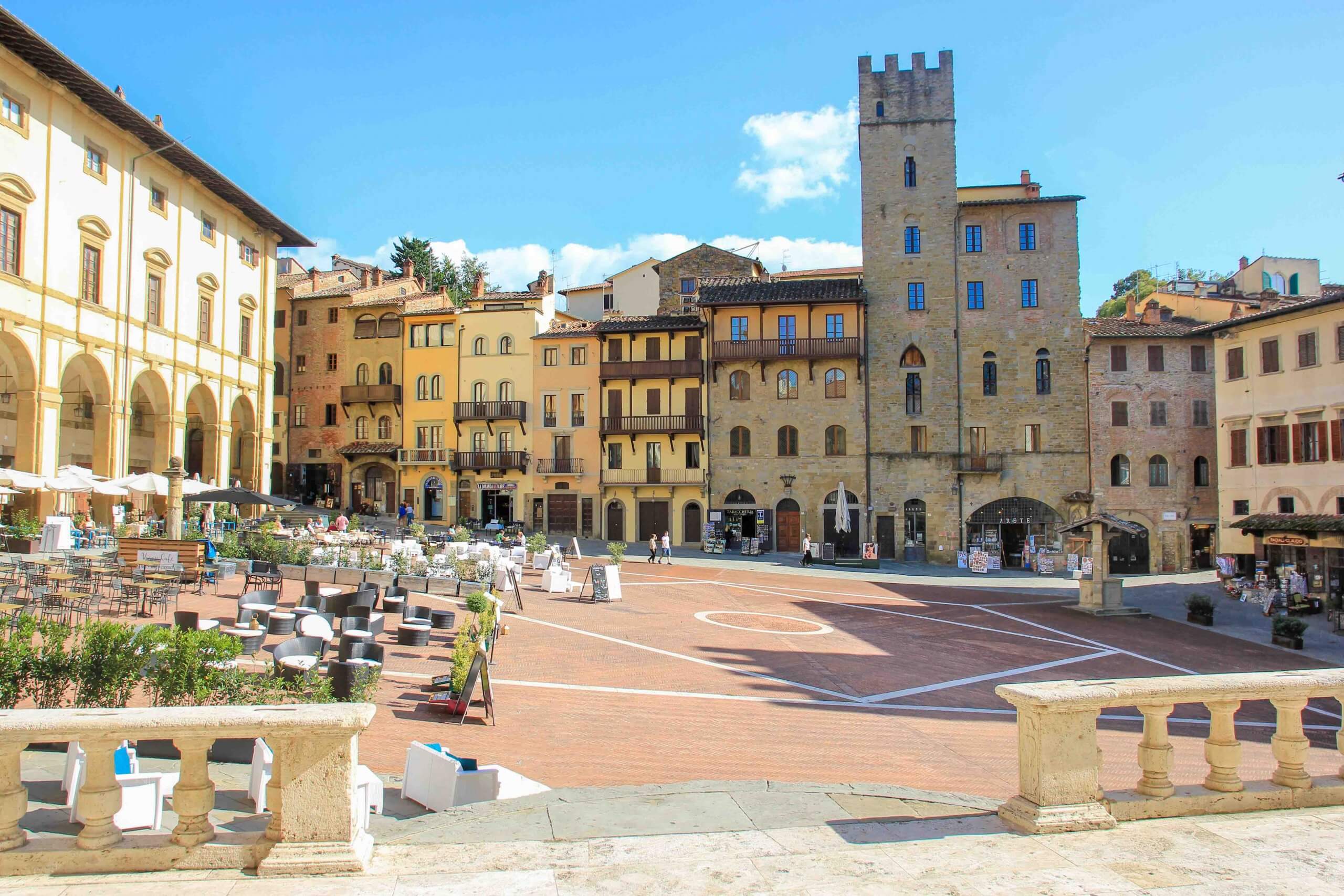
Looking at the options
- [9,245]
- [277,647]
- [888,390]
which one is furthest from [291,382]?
[277,647]

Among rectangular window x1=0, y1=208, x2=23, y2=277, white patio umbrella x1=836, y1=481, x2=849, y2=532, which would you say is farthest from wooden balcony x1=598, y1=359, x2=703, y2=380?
rectangular window x1=0, y1=208, x2=23, y2=277

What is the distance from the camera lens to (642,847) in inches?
194

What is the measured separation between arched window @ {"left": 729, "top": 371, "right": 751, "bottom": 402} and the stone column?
2881 centimetres

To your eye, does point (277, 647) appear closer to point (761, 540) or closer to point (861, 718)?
point (861, 718)

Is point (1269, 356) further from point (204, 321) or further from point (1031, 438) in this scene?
point (204, 321)

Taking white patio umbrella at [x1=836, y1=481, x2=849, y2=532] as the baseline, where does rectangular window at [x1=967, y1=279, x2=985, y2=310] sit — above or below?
above

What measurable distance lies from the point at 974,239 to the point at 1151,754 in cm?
4342

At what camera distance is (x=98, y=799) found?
4484mm

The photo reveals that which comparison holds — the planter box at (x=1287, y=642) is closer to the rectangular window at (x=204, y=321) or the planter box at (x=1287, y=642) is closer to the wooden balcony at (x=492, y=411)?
the wooden balcony at (x=492, y=411)

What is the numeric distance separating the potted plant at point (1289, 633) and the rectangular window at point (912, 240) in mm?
27573

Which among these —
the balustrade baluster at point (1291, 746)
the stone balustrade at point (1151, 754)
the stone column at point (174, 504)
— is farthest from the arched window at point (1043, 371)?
the balustrade baluster at point (1291, 746)

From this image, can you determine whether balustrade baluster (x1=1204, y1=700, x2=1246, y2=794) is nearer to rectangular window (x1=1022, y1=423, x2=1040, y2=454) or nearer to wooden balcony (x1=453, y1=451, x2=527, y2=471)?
rectangular window (x1=1022, y1=423, x2=1040, y2=454)

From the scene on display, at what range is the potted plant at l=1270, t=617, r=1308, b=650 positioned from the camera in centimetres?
2144

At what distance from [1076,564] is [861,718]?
30149 mm
